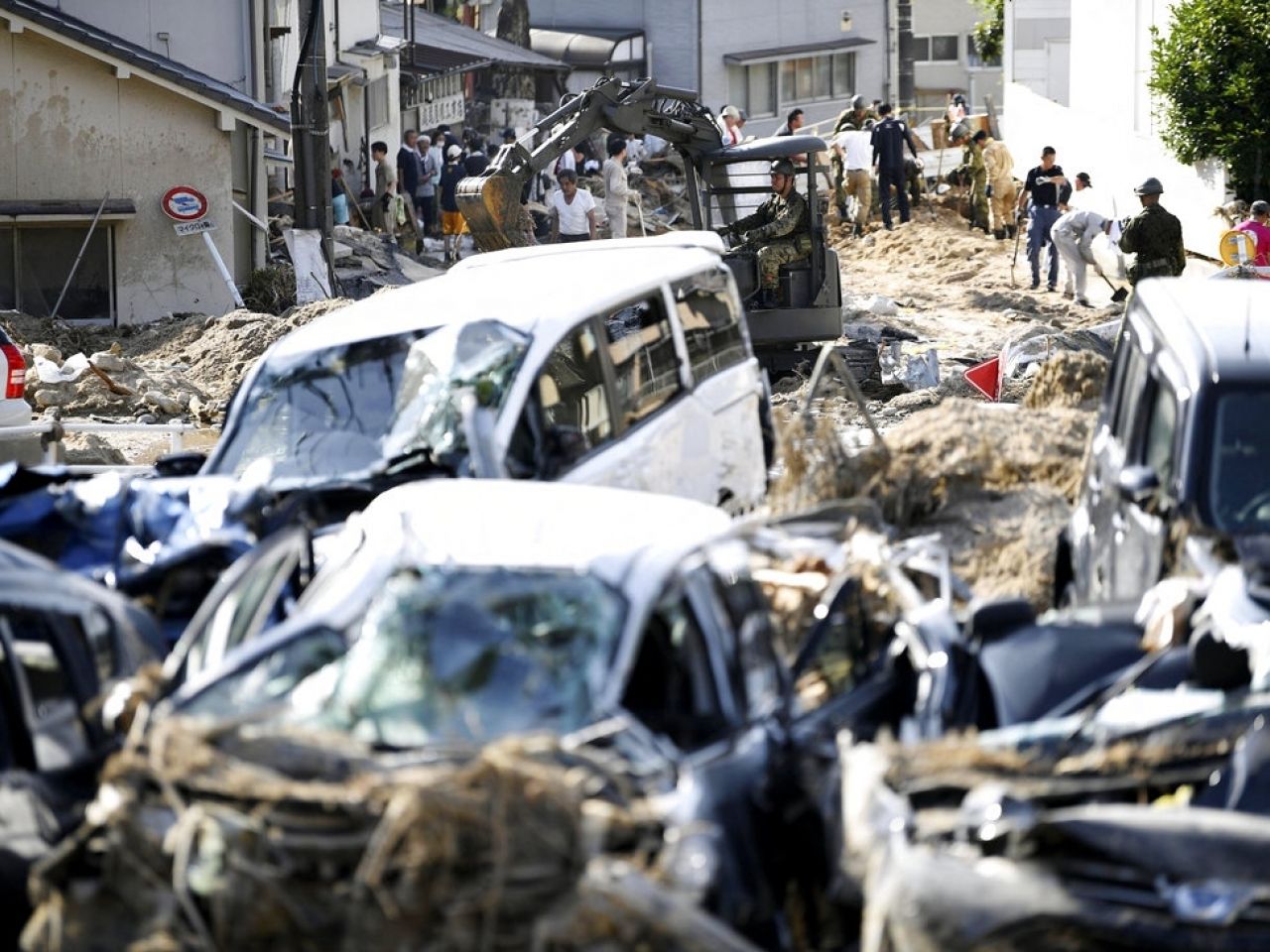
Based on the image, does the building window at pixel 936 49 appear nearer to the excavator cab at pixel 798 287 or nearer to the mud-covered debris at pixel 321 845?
the excavator cab at pixel 798 287

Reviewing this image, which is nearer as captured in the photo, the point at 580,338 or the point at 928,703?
the point at 928,703

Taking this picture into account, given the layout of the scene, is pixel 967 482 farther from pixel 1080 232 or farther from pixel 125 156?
pixel 125 156

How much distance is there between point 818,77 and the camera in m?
57.0

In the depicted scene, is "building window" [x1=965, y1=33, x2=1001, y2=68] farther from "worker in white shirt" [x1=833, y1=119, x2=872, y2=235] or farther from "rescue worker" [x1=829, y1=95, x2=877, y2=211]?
"worker in white shirt" [x1=833, y1=119, x2=872, y2=235]

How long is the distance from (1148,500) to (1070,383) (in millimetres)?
4686

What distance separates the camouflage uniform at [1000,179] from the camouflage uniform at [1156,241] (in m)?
11.7

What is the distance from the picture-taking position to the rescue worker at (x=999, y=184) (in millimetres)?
32062

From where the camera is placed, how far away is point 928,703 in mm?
6137

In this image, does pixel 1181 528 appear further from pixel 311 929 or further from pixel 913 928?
pixel 311 929

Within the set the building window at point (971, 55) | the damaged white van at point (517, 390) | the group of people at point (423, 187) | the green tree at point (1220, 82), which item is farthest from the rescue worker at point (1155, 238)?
the building window at point (971, 55)

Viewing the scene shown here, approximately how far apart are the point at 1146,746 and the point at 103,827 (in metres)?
2.74

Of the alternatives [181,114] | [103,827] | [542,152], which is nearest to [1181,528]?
[103,827]

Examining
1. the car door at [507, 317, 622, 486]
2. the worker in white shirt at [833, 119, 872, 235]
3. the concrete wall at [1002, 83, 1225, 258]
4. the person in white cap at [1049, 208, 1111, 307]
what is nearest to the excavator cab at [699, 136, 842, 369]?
the person in white cap at [1049, 208, 1111, 307]

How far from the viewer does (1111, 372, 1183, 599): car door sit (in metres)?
7.54
